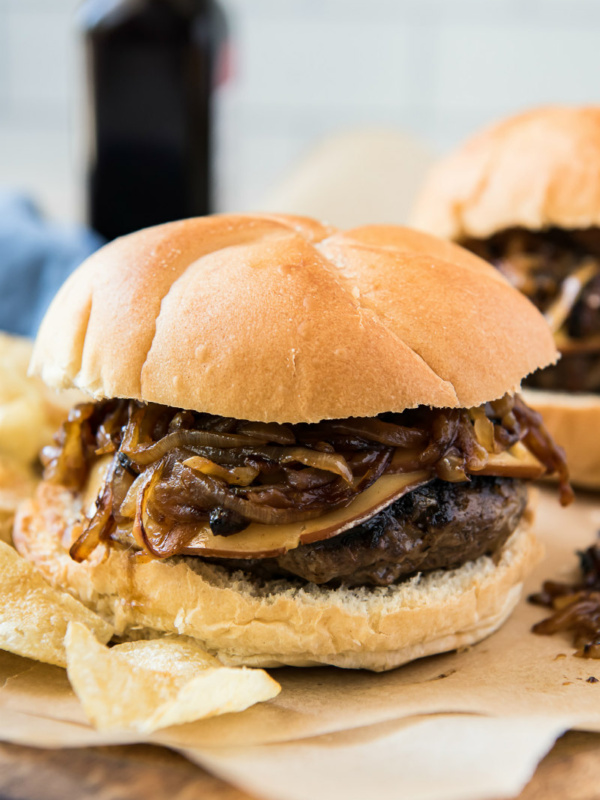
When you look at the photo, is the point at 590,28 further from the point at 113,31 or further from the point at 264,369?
the point at 264,369

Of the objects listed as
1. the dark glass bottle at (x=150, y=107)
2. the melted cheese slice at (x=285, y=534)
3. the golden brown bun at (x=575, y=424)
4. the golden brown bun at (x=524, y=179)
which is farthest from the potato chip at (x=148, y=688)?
the dark glass bottle at (x=150, y=107)

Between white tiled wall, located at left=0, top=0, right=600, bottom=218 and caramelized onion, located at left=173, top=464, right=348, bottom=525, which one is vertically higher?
white tiled wall, located at left=0, top=0, right=600, bottom=218

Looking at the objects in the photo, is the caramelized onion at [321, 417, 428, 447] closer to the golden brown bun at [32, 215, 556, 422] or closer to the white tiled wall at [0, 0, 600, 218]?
the golden brown bun at [32, 215, 556, 422]

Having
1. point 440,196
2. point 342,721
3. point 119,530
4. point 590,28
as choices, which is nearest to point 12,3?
point 590,28

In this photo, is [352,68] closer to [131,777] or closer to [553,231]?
[553,231]

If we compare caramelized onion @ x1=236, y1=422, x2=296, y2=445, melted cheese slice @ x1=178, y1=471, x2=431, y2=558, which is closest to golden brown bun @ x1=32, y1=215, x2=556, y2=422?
caramelized onion @ x1=236, y1=422, x2=296, y2=445

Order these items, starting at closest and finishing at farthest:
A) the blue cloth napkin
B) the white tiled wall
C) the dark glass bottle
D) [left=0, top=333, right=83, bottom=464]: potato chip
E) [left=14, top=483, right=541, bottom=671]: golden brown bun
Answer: [left=14, top=483, right=541, bottom=671]: golden brown bun, [left=0, top=333, right=83, bottom=464]: potato chip, the blue cloth napkin, the dark glass bottle, the white tiled wall

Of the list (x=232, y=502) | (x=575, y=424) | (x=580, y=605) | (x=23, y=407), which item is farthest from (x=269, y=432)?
(x=575, y=424)
